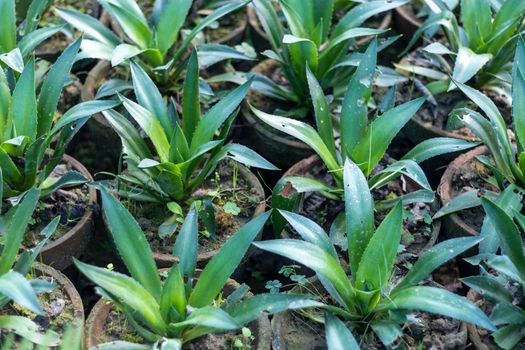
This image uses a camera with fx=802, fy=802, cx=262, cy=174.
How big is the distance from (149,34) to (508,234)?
61.9 inches

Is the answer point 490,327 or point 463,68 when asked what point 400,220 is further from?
point 463,68

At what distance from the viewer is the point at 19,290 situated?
2.13 meters

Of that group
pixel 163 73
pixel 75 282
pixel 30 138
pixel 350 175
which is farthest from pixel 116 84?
pixel 350 175

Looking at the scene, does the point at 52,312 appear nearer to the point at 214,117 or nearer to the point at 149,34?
the point at 214,117

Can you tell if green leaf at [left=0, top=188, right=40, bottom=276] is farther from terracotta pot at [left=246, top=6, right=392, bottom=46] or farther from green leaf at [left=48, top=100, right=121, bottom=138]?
terracotta pot at [left=246, top=6, right=392, bottom=46]

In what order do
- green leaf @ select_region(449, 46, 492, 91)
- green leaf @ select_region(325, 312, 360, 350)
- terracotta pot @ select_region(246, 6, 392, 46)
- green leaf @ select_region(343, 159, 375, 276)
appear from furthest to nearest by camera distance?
terracotta pot @ select_region(246, 6, 392, 46), green leaf @ select_region(449, 46, 492, 91), green leaf @ select_region(343, 159, 375, 276), green leaf @ select_region(325, 312, 360, 350)

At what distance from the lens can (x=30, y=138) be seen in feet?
8.82

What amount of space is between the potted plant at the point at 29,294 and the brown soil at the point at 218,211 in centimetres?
37

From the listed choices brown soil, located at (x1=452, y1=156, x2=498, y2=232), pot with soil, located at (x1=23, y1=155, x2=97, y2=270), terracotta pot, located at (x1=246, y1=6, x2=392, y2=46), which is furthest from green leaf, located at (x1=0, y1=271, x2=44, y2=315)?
terracotta pot, located at (x1=246, y1=6, x2=392, y2=46)

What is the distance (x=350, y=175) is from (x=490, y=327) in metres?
0.64

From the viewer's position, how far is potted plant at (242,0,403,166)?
10.1 ft

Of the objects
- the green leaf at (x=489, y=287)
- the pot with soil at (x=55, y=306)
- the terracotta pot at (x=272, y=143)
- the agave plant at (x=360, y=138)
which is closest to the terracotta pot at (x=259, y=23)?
the terracotta pot at (x=272, y=143)

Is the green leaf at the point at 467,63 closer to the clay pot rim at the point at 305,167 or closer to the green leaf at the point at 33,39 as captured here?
the clay pot rim at the point at 305,167

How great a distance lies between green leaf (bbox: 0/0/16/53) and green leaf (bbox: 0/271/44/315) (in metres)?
1.13
